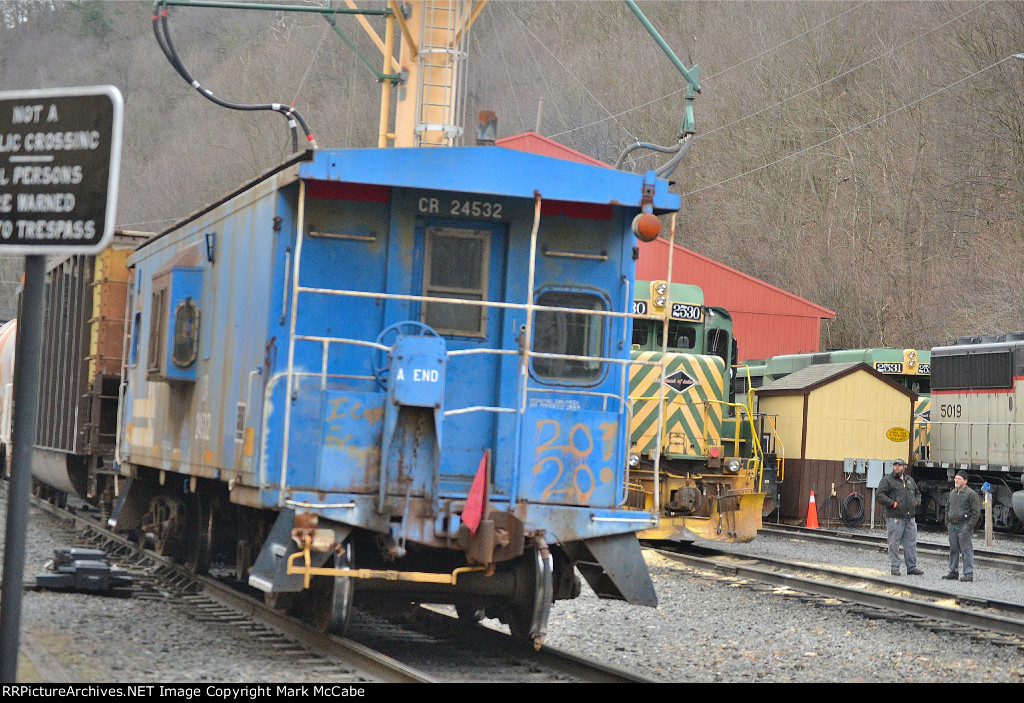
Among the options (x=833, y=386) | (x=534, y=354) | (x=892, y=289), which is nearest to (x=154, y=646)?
(x=534, y=354)

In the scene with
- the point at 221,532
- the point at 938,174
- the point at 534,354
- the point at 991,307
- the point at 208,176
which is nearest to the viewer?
the point at 534,354

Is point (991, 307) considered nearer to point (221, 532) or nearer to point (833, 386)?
point (833, 386)

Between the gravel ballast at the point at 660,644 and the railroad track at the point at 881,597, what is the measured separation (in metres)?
0.34

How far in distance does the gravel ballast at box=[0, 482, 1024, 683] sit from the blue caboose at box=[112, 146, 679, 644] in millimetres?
704

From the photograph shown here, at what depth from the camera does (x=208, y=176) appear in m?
64.9

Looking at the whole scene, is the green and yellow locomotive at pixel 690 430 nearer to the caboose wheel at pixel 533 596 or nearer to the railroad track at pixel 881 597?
the railroad track at pixel 881 597

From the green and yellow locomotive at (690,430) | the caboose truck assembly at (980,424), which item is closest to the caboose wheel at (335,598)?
the green and yellow locomotive at (690,430)

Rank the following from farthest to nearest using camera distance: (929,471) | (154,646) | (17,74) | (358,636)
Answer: (17,74)
(929,471)
(358,636)
(154,646)

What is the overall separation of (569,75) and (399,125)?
41.8m

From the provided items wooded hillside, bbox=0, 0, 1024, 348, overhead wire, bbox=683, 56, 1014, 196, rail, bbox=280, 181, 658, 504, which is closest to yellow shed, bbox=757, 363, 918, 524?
wooded hillside, bbox=0, 0, 1024, 348

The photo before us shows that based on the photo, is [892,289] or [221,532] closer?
[221,532]

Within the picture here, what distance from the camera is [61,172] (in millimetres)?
4324

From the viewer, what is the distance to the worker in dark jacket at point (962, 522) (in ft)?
51.0

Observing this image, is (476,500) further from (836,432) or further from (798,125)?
(798,125)
